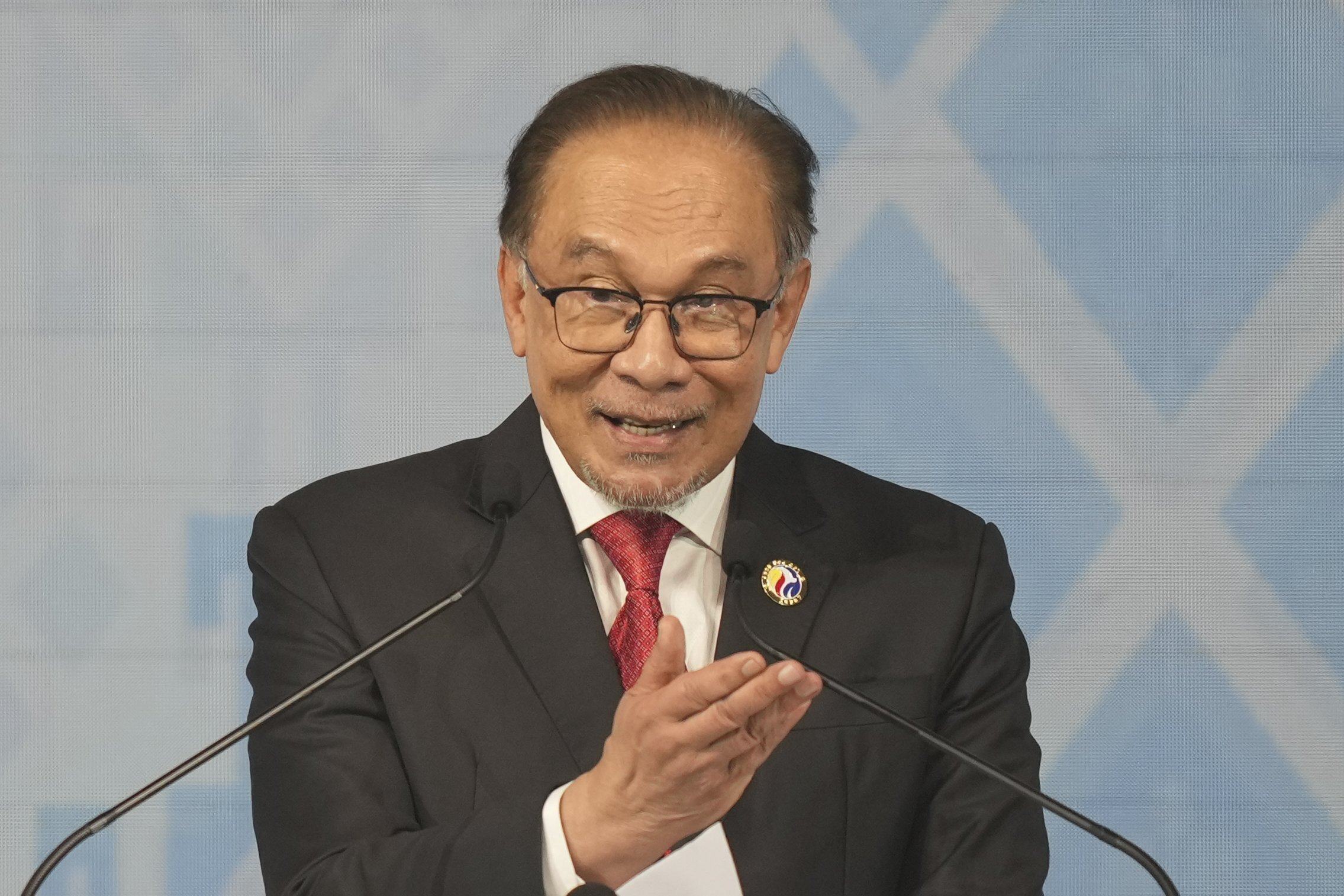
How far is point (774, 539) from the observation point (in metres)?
2.06

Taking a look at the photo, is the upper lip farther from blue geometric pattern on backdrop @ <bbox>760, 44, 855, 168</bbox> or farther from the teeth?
blue geometric pattern on backdrop @ <bbox>760, 44, 855, 168</bbox>

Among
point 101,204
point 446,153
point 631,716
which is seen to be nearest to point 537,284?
point 631,716

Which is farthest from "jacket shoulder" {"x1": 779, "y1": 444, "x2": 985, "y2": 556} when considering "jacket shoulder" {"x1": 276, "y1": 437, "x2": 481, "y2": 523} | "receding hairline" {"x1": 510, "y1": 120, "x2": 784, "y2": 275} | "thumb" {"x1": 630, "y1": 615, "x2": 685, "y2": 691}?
"thumb" {"x1": 630, "y1": 615, "x2": 685, "y2": 691}

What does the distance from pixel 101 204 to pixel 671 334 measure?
4.12ft

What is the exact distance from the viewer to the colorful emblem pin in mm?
1976

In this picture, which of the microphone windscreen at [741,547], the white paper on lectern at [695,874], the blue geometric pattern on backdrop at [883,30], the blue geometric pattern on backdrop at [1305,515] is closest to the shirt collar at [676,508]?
the microphone windscreen at [741,547]

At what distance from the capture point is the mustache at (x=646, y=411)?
1.90m

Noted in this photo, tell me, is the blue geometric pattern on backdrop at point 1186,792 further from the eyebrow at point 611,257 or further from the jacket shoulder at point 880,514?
the eyebrow at point 611,257

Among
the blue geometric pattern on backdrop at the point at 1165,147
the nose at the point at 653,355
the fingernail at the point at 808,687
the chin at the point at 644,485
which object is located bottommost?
the fingernail at the point at 808,687

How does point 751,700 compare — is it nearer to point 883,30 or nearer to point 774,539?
point 774,539

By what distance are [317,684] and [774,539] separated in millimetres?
668

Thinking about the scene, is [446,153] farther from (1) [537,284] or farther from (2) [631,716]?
(2) [631,716]

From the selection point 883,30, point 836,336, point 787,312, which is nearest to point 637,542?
point 787,312

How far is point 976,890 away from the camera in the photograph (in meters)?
1.88
